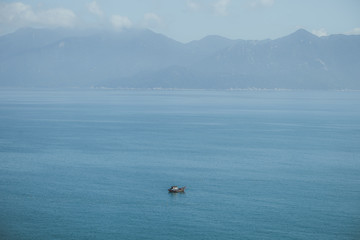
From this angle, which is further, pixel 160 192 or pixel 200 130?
pixel 200 130

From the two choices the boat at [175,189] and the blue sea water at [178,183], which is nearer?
the blue sea water at [178,183]

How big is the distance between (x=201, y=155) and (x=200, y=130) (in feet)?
116

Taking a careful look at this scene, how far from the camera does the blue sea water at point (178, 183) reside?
4722cm

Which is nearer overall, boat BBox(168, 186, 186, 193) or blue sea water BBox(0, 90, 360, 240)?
blue sea water BBox(0, 90, 360, 240)

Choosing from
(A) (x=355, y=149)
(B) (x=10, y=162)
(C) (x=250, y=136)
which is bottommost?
(B) (x=10, y=162)

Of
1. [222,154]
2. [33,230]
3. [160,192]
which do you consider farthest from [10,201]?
[222,154]

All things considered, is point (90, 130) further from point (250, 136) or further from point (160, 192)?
point (160, 192)

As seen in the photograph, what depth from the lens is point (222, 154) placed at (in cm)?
A: 8275

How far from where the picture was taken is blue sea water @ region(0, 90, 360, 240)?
4722cm

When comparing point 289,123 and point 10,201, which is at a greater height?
point 289,123

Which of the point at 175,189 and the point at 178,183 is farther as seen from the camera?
the point at 178,183

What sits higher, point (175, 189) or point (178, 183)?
point (178, 183)

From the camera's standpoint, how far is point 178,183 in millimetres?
62969

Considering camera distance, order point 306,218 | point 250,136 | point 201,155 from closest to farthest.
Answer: point 306,218, point 201,155, point 250,136
